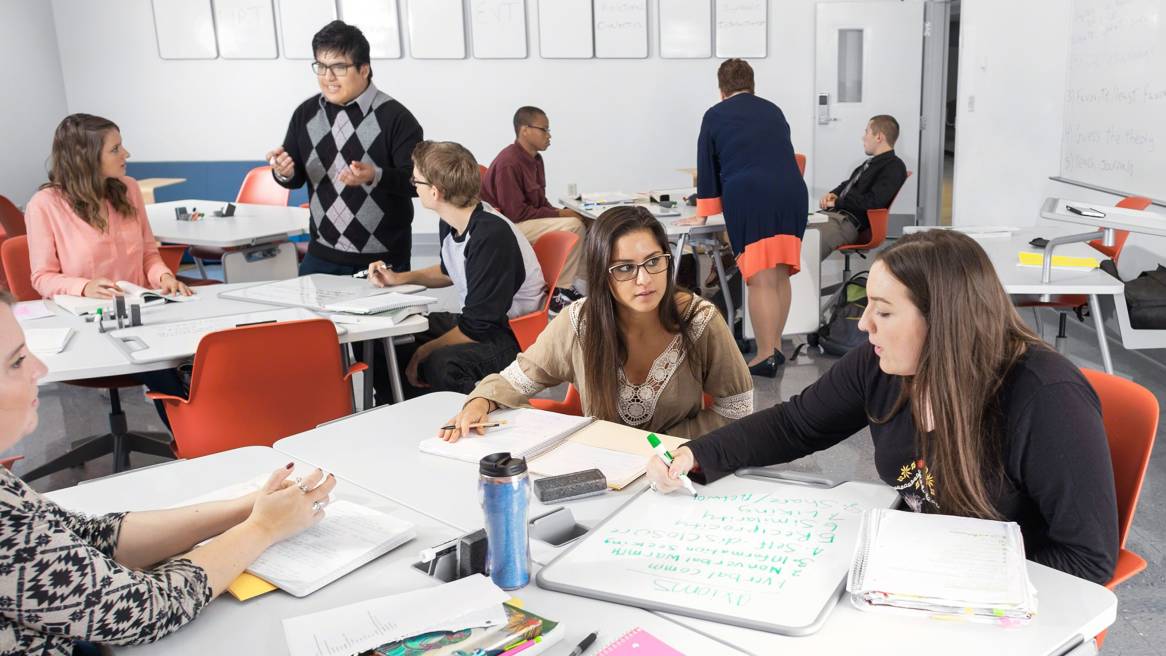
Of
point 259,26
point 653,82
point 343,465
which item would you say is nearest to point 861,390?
point 343,465

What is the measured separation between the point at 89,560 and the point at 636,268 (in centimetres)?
136

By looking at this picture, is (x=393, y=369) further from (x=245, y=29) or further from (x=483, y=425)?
(x=245, y=29)

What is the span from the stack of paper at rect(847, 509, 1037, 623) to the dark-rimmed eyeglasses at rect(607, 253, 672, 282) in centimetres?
94

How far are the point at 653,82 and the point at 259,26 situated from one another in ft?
11.0

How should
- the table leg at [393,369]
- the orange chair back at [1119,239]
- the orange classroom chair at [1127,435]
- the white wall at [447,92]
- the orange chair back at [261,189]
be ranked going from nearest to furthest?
the orange classroom chair at [1127,435] < the table leg at [393,369] < the orange chair back at [1119,239] < the orange chair back at [261,189] < the white wall at [447,92]

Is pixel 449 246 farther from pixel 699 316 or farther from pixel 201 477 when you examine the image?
pixel 201 477

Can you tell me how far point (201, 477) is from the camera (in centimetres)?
192

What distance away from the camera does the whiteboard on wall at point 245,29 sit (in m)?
7.84

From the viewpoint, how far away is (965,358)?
1.57 m

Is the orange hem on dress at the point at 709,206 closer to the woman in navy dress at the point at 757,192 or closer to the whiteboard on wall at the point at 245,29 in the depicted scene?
the woman in navy dress at the point at 757,192

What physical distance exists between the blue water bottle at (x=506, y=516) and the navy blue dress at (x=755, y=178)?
3.41m

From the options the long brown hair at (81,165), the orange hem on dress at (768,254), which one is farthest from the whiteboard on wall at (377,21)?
the long brown hair at (81,165)

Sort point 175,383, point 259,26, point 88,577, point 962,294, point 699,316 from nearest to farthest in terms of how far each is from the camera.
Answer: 1. point 88,577
2. point 962,294
3. point 699,316
4. point 175,383
5. point 259,26

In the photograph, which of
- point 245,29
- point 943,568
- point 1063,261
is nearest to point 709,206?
point 1063,261
